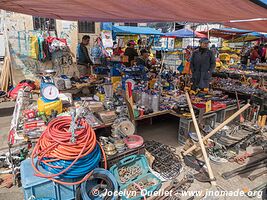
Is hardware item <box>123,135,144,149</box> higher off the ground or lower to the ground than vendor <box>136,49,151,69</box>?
lower

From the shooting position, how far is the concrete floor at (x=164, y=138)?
310 centimetres

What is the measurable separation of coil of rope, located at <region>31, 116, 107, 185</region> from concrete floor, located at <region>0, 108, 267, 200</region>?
0.96m

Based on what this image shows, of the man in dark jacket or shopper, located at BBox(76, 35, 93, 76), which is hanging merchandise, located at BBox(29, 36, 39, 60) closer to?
shopper, located at BBox(76, 35, 93, 76)

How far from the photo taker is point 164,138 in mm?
4902

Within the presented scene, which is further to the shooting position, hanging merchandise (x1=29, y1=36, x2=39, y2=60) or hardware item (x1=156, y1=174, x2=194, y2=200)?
hanging merchandise (x1=29, y1=36, x2=39, y2=60)

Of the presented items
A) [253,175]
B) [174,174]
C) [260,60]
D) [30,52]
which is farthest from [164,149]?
[260,60]

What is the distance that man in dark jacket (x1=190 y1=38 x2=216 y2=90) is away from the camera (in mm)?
5836

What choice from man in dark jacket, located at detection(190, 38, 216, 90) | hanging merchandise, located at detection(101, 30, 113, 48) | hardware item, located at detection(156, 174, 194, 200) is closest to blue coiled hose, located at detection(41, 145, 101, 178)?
hardware item, located at detection(156, 174, 194, 200)

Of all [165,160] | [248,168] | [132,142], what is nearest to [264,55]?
[248,168]

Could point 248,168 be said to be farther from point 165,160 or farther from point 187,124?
point 165,160

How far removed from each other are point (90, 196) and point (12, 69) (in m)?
7.02

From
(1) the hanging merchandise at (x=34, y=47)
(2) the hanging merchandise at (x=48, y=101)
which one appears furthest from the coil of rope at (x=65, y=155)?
(1) the hanging merchandise at (x=34, y=47)

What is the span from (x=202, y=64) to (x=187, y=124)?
7.64 feet

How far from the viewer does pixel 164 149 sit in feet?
14.0
